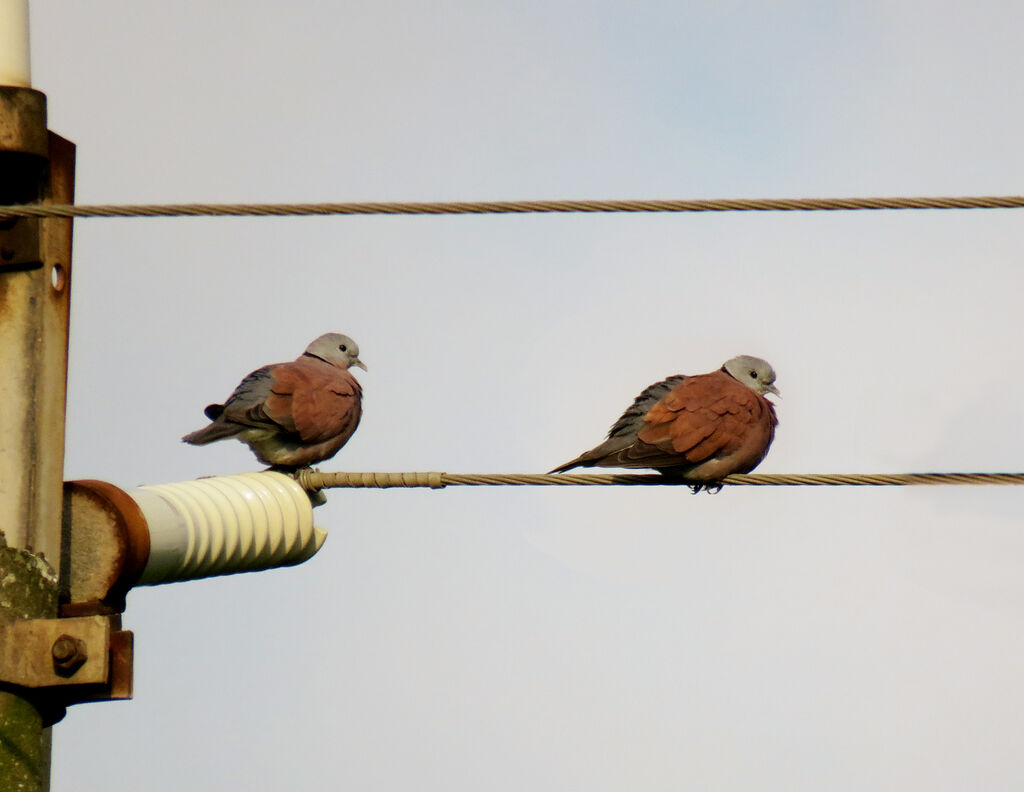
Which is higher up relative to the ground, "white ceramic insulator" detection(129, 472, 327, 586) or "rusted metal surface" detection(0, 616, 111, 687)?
"white ceramic insulator" detection(129, 472, 327, 586)

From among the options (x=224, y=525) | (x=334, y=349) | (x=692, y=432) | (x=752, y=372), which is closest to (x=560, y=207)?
(x=224, y=525)

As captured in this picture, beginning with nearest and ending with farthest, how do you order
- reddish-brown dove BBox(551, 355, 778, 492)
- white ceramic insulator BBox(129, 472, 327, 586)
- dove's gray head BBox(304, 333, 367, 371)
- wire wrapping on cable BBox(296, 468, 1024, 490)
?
1. white ceramic insulator BBox(129, 472, 327, 586)
2. wire wrapping on cable BBox(296, 468, 1024, 490)
3. reddish-brown dove BBox(551, 355, 778, 492)
4. dove's gray head BBox(304, 333, 367, 371)

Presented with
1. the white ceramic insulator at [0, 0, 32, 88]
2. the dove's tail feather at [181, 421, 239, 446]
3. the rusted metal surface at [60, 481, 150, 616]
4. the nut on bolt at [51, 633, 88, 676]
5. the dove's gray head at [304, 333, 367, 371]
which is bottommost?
the nut on bolt at [51, 633, 88, 676]

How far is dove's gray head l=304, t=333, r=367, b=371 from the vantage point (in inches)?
425

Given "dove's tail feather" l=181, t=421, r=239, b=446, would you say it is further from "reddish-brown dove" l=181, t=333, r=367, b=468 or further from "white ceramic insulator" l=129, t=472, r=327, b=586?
"white ceramic insulator" l=129, t=472, r=327, b=586

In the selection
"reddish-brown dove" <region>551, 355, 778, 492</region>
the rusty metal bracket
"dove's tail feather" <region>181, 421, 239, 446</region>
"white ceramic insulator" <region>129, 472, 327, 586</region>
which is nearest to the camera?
the rusty metal bracket

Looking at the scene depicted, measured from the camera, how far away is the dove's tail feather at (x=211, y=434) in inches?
355

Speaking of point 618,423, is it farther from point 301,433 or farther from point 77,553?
point 77,553

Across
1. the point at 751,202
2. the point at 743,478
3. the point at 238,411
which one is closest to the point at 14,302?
the point at 751,202

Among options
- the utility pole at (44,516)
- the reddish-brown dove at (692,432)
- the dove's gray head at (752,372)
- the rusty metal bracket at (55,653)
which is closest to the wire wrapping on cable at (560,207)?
the utility pole at (44,516)

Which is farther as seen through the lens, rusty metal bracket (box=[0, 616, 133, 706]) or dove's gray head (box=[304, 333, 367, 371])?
dove's gray head (box=[304, 333, 367, 371])

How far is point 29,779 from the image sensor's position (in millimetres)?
3703

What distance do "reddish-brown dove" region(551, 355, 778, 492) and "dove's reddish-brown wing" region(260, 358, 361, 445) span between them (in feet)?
7.06

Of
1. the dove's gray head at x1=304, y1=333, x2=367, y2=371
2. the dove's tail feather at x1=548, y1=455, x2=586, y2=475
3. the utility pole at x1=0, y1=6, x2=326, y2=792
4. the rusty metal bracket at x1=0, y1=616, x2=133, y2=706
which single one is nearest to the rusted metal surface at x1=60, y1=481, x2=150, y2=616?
the utility pole at x1=0, y1=6, x2=326, y2=792
